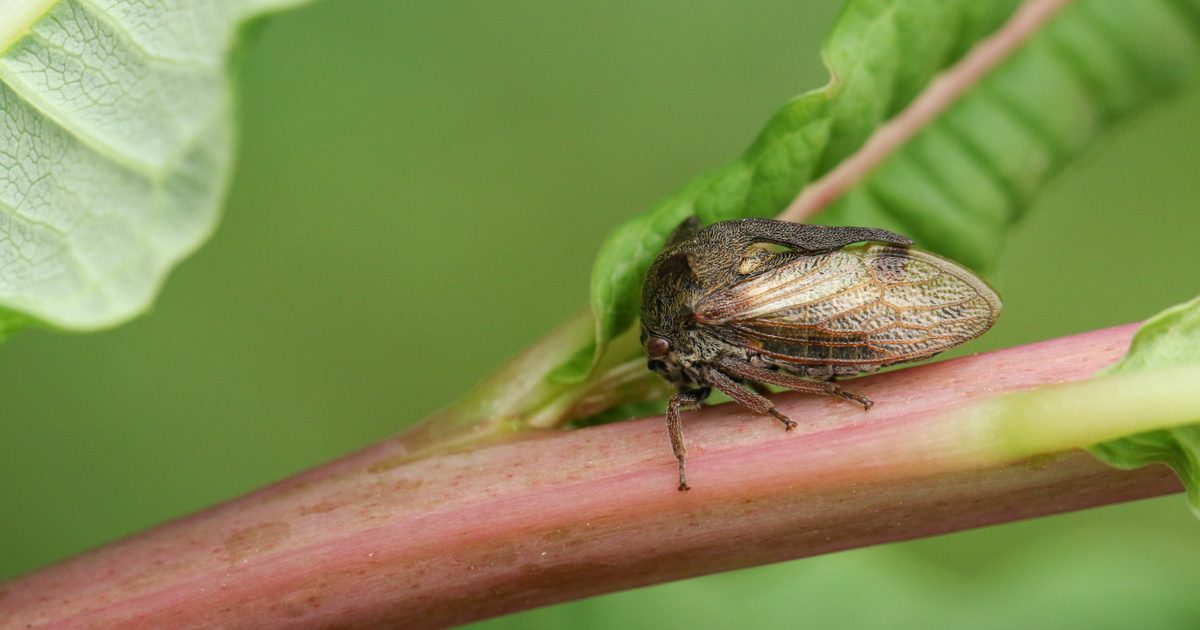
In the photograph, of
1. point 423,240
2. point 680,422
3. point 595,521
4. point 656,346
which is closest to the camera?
point 595,521

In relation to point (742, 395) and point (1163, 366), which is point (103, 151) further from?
point (1163, 366)

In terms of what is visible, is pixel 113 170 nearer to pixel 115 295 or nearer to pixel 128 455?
pixel 115 295

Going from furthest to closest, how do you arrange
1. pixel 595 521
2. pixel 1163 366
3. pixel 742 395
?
pixel 742 395 → pixel 595 521 → pixel 1163 366

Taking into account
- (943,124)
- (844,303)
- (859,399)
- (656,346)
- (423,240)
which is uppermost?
(943,124)

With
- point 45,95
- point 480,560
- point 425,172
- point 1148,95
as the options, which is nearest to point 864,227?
point 1148,95

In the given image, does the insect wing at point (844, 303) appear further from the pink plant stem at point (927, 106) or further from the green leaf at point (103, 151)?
the green leaf at point (103, 151)

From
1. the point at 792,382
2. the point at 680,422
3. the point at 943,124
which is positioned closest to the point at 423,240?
the point at 943,124

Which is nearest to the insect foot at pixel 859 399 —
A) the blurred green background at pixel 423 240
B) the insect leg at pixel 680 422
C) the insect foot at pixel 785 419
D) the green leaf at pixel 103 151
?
the insect foot at pixel 785 419
